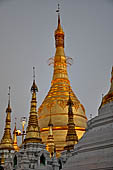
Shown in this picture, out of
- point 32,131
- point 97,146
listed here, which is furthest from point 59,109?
point 97,146

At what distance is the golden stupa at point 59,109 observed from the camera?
70.4ft

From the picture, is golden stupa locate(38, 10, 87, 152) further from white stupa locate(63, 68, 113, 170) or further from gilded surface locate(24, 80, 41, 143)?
white stupa locate(63, 68, 113, 170)

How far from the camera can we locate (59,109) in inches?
890

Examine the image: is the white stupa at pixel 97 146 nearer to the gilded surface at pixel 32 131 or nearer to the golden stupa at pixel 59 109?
the gilded surface at pixel 32 131

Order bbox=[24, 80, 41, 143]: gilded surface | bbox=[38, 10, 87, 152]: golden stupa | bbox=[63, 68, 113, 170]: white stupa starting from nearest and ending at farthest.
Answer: bbox=[63, 68, 113, 170]: white stupa → bbox=[24, 80, 41, 143]: gilded surface → bbox=[38, 10, 87, 152]: golden stupa

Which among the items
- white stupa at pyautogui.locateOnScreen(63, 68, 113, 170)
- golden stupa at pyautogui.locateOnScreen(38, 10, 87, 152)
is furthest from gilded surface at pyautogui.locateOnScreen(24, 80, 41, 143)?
white stupa at pyautogui.locateOnScreen(63, 68, 113, 170)

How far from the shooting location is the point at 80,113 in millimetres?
23125

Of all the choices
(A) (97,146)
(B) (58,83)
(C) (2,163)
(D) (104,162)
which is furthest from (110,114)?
(B) (58,83)

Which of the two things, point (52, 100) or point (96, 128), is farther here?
point (52, 100)

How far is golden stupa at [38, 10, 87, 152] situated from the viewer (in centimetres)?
2147

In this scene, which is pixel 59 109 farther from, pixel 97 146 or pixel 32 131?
pixel 97 146

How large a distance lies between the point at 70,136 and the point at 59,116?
18.7 feet

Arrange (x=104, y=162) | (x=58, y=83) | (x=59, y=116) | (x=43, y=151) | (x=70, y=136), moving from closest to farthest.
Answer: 1. (x=104, y=162)
2. (x=43, y=151)
3. (x=70, y=136)
4. (x=59, y=116)
5. (x=58, y=83)

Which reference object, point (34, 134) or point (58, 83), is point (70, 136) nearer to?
point (34, 134)
